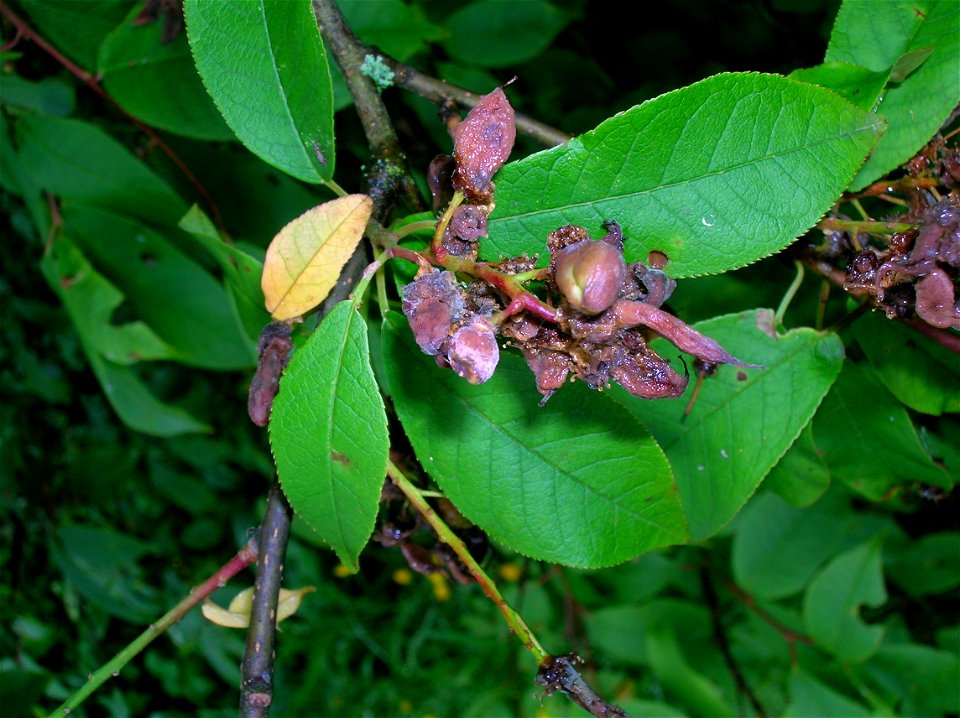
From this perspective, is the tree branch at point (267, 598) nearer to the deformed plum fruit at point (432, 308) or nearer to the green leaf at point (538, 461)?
the green leaf at point (538, 461)

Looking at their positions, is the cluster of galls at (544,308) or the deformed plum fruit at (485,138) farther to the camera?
the deformed plum fruit at (485,138)

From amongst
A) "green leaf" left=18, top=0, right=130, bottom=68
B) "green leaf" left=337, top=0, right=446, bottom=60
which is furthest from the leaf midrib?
"green leaf" left=18, top=0, right=130, bottom=68

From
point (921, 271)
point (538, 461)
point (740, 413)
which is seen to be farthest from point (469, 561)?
point (921, 271)

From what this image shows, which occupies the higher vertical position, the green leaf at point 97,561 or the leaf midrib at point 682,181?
the leaf midrib at point 682,181

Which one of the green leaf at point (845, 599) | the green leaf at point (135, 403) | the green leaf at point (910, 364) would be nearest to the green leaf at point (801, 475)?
the green leaf at point (910, 364)

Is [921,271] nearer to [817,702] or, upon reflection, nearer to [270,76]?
[270,76]

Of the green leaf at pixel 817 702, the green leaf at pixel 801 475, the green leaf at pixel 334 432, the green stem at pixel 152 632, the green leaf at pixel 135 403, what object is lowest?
the green leaf at pixel 817 702

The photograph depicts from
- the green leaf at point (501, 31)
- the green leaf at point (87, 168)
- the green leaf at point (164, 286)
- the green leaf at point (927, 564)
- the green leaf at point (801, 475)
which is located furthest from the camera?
the green leaf at point (927, 564)
